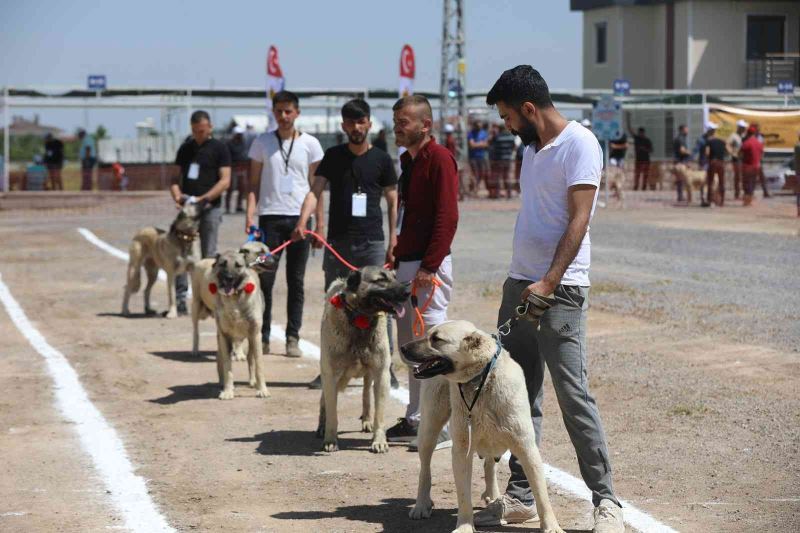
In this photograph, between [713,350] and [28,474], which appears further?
[713,350]

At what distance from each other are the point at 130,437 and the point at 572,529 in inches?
137

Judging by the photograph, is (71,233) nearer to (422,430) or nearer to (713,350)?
(713,350)

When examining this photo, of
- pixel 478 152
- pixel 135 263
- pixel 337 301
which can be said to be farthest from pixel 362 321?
pixel 478 152

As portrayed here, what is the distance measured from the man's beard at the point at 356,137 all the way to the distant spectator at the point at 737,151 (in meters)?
26.2

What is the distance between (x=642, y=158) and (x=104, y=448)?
30687 millimetres

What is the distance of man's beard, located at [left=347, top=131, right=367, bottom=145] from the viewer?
8790 millimetres

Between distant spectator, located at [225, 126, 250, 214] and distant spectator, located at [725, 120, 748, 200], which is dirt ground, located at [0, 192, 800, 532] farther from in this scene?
distant spectator, located at [725, 120, 748, 200]

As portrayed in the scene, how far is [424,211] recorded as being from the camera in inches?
287

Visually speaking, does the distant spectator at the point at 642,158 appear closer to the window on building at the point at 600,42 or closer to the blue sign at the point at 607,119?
the blue sign at the point at 607,119

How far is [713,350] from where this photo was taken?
10.5m

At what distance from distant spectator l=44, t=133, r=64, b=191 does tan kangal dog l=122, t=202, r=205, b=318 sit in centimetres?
2446

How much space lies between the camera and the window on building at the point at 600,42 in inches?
2169

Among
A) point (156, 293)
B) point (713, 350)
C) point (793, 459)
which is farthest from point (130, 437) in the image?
point (156, 293)

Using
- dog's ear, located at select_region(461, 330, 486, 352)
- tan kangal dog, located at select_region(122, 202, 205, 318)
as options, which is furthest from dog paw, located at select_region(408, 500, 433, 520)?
tan kangal dog, located at select_region(122, 202, 205, 318)
